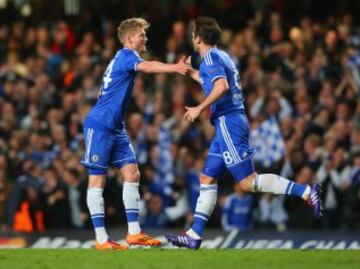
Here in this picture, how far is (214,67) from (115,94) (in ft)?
4.05

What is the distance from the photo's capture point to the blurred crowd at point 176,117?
17.4m

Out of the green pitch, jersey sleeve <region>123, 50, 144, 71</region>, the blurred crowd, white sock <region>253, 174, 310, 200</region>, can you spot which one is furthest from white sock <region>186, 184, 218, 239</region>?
the blurred crowd

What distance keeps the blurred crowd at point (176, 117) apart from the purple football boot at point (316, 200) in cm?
515

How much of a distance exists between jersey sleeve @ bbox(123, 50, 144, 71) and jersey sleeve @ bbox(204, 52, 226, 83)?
762 millimetres

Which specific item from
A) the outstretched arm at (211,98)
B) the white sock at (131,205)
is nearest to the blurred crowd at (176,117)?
the white sock at (131,205)

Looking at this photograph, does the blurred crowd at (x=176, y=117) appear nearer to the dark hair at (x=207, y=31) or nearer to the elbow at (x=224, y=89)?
the dark hair at (x=207, y=31)

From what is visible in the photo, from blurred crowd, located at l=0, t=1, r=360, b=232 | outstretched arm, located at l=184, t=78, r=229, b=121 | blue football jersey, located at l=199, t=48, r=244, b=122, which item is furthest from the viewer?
blurred crowd, located at l=0, t=1, r=360, b=232

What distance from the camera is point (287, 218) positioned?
677 inches

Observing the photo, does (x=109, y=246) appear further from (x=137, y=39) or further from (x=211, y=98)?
(x=137, y=39)

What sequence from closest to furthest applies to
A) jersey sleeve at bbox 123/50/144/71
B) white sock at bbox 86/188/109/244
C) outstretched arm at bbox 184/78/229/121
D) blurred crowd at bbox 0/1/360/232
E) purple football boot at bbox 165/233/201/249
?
outstretched arm at bbox 184/78/229/121 → purple football boot at bbox 165/233/201/249 → jersey sleeve at bbox 123/50/144/71 → white sock at bbox 86/188/109/244 → blurred crowd at bbox 0/1/360/232

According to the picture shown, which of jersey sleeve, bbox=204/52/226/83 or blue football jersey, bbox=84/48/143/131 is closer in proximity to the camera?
jersey sleeve, bbox=204/52/226/83

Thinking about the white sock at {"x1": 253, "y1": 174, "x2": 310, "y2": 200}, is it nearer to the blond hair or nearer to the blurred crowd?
the blond hair

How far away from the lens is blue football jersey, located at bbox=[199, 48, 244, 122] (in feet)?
39.0

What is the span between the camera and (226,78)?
11875 mm
